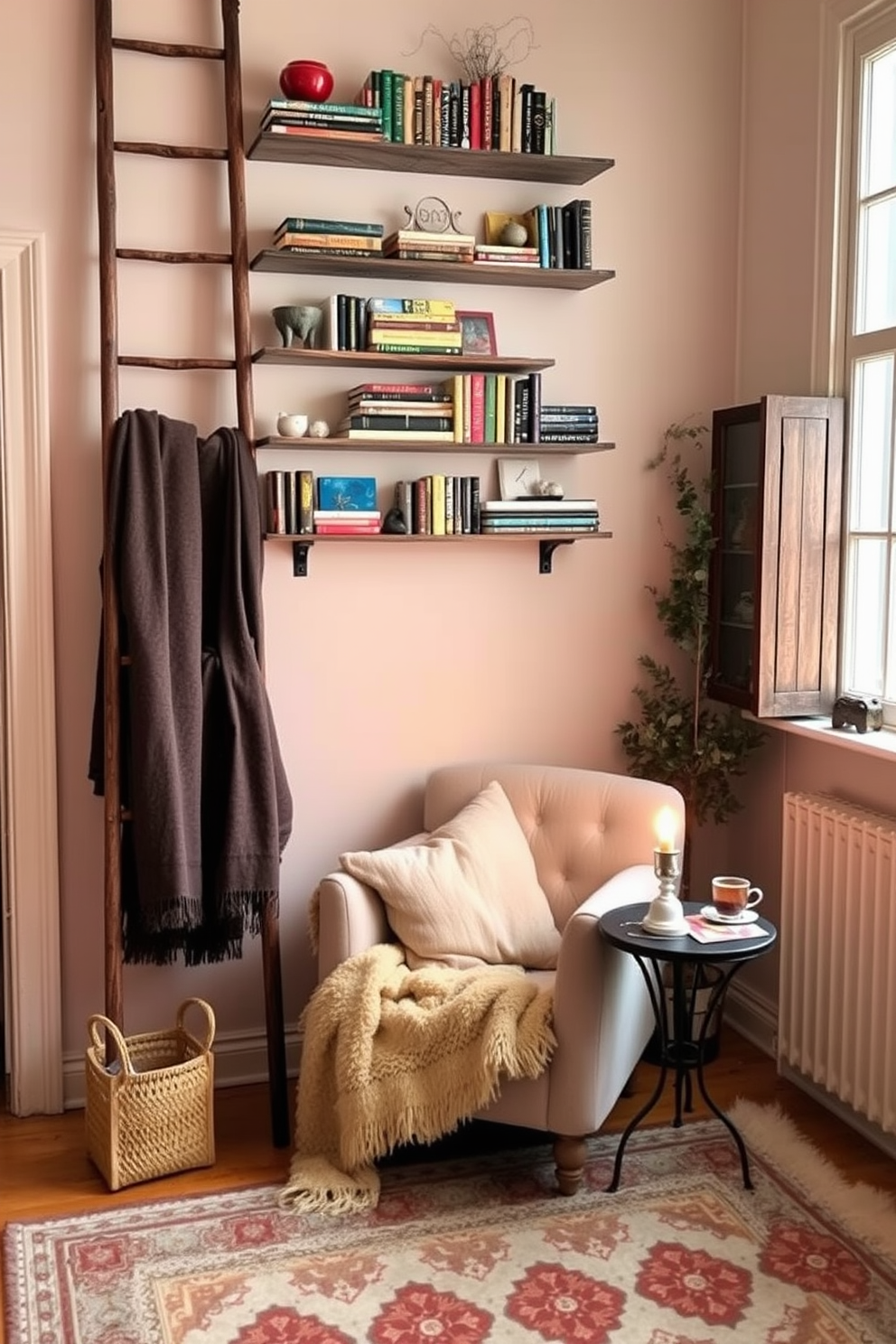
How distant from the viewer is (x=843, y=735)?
3.10m

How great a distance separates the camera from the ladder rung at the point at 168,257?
305 cm

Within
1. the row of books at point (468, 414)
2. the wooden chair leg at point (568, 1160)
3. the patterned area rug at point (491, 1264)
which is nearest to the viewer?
the patterned area rug at point (491, 1264)

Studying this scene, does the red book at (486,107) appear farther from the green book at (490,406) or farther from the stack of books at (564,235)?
the green book at (490,406)

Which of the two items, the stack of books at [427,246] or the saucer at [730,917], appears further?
the stack of books at [427,246]

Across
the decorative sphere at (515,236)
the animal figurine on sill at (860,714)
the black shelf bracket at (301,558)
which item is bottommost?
the animal figurine on sill at (860,714)

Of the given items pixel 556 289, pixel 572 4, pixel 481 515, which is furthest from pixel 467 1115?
pixel 572 4

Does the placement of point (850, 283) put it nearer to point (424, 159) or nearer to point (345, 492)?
point (424, 159)

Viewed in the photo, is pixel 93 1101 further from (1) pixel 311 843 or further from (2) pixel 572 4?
(2) pixel 572 4

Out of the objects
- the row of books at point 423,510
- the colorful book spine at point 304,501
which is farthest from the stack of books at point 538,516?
the colorful book spine at point 304,501

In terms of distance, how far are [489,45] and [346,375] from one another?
36.6 inches

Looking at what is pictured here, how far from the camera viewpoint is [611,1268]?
2.55 meters

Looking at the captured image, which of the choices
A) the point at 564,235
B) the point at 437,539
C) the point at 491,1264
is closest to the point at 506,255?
the point at 564,235

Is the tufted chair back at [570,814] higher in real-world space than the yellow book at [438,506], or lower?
lower

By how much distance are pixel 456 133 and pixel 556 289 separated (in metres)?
0.49
